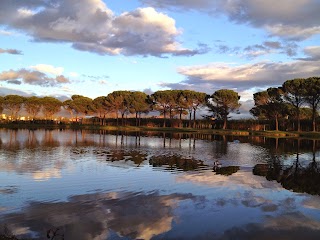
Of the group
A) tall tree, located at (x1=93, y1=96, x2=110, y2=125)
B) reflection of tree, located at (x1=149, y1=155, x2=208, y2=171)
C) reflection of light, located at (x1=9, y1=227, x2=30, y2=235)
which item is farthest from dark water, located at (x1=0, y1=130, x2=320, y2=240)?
tall tree, located at (x1=93, y1=96, x2=110, y2=125)

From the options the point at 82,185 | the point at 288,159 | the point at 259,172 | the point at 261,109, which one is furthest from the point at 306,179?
the point at 261,109

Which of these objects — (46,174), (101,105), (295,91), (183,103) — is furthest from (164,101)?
(46,174)

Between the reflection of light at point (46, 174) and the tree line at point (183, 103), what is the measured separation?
66.5 meters

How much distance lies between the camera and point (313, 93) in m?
74.6

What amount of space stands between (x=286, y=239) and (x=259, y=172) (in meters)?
13.3

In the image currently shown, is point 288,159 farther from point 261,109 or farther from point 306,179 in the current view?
point 261,109

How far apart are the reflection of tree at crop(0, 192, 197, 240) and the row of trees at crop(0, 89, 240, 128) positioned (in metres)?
83.9

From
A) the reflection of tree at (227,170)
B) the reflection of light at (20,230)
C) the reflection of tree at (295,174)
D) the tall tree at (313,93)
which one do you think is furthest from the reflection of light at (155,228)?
the tall tree at (313,93)

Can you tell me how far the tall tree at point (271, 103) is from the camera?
271 feet

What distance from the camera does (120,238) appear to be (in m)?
9.69

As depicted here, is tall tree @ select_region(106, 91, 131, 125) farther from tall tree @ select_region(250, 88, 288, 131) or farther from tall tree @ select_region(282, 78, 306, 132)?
tall tree @ select_region(282, 78, 306, 132)

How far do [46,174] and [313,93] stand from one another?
6981cm

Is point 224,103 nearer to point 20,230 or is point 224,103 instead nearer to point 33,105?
point 33,105

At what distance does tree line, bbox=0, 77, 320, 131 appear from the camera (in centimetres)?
7781
